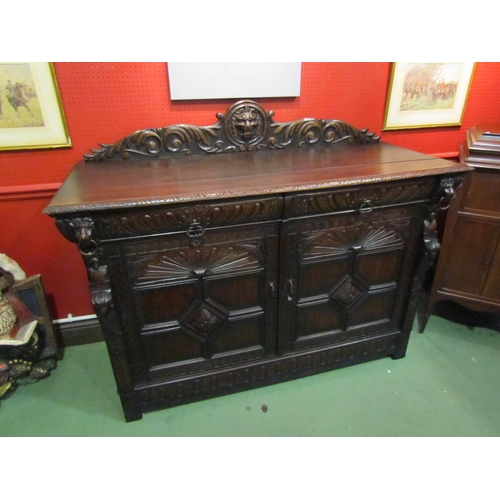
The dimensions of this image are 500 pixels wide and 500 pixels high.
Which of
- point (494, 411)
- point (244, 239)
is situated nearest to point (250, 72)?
Result: point (244, 239)

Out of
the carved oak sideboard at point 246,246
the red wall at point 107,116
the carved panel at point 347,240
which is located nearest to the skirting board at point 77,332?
the red wall at point 107,116

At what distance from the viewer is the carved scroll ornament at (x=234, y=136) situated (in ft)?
5.31

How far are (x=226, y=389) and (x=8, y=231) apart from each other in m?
1.35

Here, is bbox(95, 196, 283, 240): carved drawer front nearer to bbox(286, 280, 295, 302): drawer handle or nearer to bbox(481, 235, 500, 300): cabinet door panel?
bbox(286, 280, 295, 302): drawer handle

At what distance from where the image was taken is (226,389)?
1.68m

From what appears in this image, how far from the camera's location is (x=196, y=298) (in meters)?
1.43

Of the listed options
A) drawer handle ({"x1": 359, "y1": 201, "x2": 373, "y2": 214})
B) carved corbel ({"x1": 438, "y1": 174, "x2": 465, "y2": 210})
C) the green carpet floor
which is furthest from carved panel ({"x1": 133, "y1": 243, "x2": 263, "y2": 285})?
carved corbel ({"x1": 438, "y1": 174, "x2": 465, "y2": 210})

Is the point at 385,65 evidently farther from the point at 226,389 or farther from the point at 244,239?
the point at 226,389

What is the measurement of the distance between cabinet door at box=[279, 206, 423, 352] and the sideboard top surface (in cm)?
19

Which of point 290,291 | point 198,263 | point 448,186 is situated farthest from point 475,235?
point 198,263

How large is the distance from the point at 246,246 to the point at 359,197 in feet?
1.67

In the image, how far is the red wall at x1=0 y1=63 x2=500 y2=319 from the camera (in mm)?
1562

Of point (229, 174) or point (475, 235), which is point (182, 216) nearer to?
point (229, 174)

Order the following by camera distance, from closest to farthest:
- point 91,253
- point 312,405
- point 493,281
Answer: point 91,253
point 312,405
point 493,281
